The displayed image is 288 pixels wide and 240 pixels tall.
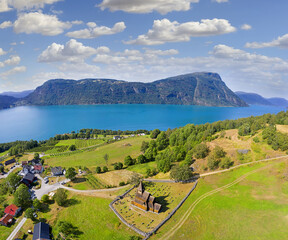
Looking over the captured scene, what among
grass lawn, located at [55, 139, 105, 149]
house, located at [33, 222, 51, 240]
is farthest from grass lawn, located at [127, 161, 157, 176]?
grass lawn, located at [55, 139, 105, 149]

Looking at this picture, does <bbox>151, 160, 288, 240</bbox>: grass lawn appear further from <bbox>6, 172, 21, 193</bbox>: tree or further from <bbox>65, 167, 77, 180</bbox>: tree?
<bbox>6, 172, 21, 193</bbox>: tree

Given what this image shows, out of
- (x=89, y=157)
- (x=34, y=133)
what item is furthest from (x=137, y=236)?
(x=34, y=133)

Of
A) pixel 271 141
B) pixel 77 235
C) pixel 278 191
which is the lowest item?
pixel 77 235

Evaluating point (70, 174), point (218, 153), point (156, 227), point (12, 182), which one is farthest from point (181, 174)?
point (12, 182)

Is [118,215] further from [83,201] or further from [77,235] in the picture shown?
[83,201]

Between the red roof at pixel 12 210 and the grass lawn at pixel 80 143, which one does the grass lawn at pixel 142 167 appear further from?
the grass lawn at pixel 80 143

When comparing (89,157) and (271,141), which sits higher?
(271,141)
